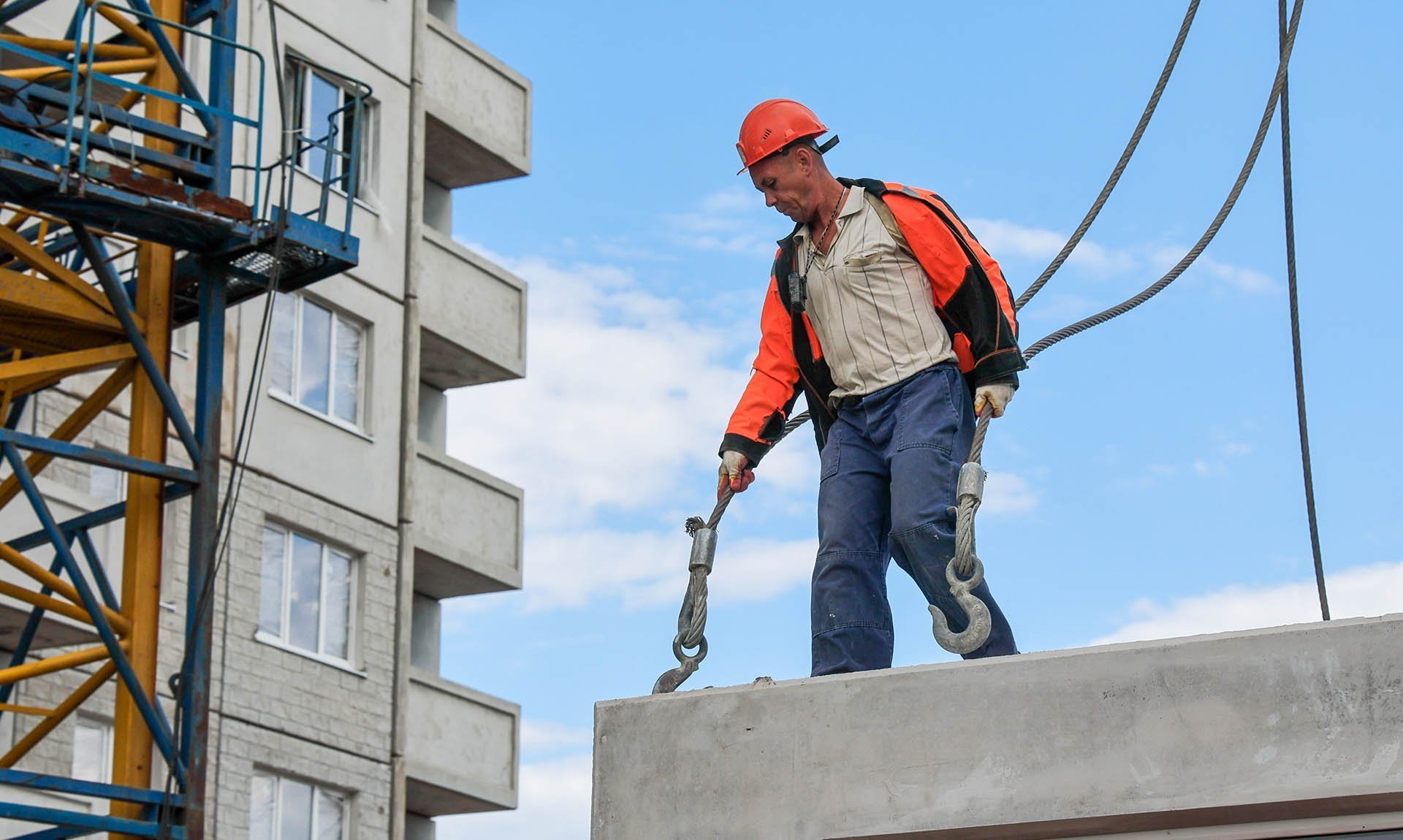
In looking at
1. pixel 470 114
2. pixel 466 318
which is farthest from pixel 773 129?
pixel 470 114

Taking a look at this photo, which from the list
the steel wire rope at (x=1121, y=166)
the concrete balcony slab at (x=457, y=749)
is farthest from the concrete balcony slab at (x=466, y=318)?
the steel wire rope at (x=1121, y=166)

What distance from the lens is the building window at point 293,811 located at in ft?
71.0

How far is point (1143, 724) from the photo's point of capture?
6.58 metres

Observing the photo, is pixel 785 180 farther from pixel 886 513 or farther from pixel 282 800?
pixel 282 800

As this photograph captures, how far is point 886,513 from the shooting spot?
25.8 feet

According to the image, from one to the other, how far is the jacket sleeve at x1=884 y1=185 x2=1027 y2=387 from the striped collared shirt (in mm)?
72

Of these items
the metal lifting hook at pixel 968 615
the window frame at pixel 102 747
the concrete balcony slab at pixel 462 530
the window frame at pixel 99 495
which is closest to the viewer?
the metal lifting hook at pixel 968 615

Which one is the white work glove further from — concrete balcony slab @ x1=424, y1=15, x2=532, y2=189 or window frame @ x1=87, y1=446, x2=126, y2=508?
concrete balcony slab @ x1=424, y1=15, x2=532, y2=189

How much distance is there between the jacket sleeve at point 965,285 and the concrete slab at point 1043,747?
1287mm

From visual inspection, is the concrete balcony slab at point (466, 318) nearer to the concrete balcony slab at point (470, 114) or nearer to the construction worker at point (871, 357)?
the concrete balcony slab at point (470, 114)

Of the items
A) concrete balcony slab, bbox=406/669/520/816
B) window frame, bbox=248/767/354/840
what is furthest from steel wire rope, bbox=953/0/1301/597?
concrete balcony slab, bbox=406/669/520/816

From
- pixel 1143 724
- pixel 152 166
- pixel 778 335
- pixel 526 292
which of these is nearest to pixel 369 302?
pixel 526 292

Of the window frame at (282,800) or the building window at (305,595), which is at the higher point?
the building window at (305,595)

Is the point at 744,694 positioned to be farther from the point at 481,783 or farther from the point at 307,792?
the point at 481,783
